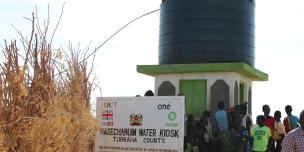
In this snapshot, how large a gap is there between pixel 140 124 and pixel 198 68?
4270 millimetres

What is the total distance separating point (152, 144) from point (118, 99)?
1046 mm

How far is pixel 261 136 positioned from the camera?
998 cm

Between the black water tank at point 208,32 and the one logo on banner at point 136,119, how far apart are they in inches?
182

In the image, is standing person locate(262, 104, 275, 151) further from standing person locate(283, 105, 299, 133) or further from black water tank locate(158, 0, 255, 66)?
black water tank locate(158, 0, 255, 66)

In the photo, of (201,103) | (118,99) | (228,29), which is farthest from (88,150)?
Answer: (228,29)

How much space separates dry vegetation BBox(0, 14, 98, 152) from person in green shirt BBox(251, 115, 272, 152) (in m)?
3.60

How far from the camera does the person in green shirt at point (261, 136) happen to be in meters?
9.93

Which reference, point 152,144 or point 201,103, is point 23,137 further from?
point 201,103

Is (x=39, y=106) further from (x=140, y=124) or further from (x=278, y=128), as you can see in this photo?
(x=278, y=128)

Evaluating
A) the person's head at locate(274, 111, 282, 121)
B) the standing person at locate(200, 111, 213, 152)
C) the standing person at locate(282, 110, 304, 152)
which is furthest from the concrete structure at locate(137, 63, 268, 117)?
the standing person at locate(282, 110, 304, 152)

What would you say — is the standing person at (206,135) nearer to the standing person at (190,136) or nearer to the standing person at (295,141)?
the standing person at (190,136)

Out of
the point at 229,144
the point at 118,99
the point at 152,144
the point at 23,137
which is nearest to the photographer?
the point at 23,137

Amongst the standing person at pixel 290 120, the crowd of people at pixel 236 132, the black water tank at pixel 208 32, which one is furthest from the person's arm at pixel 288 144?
the black water tank at pixel 208 32

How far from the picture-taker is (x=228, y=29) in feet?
43.2
